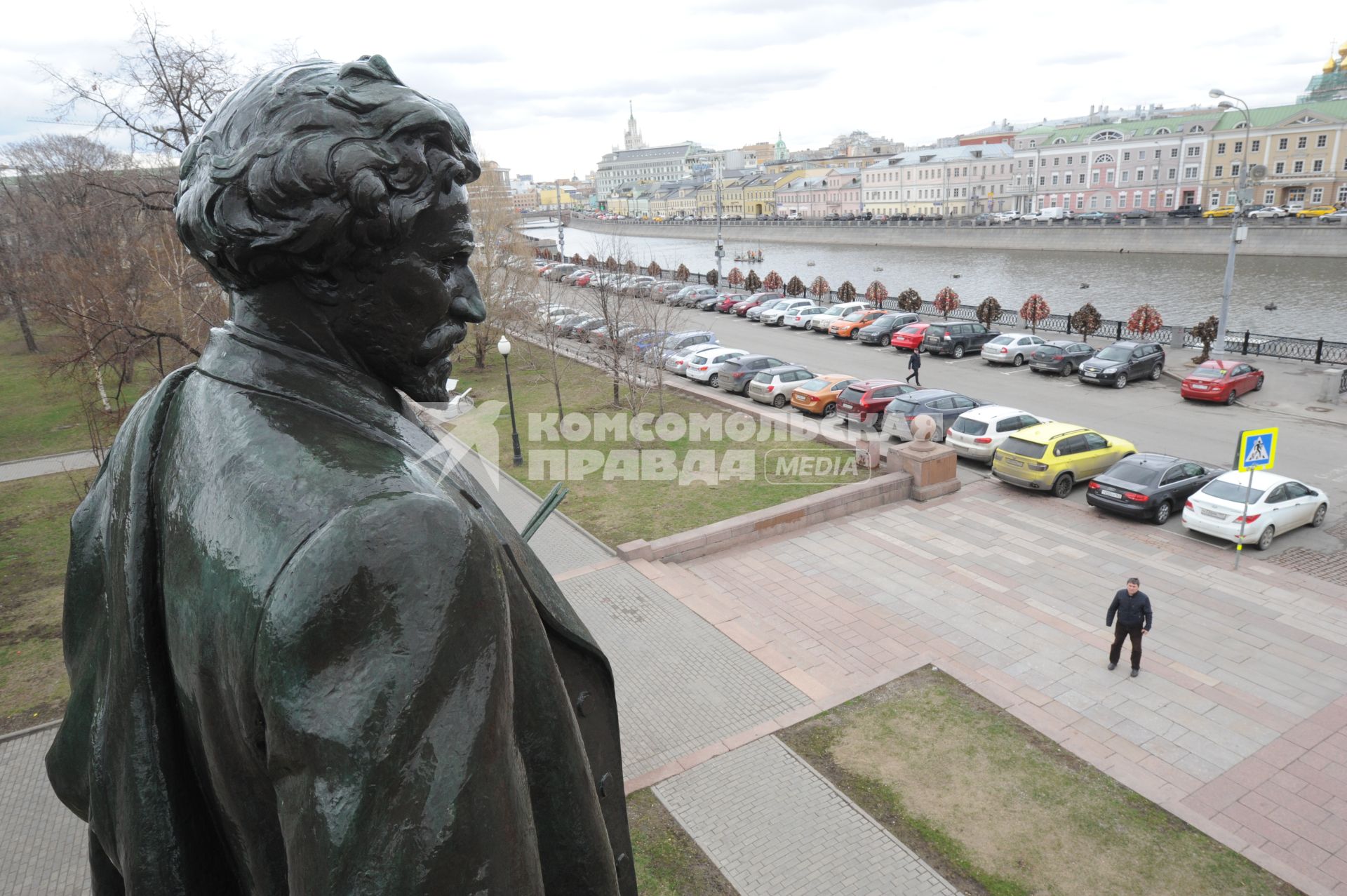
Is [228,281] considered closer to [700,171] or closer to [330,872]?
[330,872]

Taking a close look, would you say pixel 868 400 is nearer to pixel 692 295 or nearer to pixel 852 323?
pixel 852 323

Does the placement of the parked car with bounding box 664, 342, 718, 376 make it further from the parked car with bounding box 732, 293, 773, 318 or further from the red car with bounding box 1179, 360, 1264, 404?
the red car with bounding box 1179, 360, 1264, 404

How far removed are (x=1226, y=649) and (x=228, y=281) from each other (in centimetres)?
1323

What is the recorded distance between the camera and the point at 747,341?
36.2 metres

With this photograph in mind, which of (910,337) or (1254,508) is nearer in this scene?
(1254,508)

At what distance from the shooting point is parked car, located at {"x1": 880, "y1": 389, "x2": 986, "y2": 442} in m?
20.8

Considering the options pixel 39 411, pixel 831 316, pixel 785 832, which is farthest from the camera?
pixel 831 316

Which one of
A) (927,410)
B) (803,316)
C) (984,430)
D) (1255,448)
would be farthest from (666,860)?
(803,316)

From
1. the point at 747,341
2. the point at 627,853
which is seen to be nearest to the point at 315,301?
the point at 627,853

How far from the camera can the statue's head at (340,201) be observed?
1322 millimetres

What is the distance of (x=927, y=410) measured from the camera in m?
21.1

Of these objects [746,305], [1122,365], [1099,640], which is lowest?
[1099,640]

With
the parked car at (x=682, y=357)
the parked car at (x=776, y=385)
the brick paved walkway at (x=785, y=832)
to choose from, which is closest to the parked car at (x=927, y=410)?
the parked car at (x=776, y=385)

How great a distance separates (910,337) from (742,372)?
8870mm
